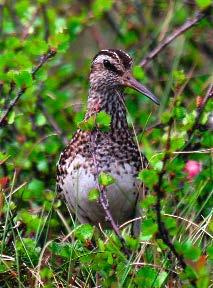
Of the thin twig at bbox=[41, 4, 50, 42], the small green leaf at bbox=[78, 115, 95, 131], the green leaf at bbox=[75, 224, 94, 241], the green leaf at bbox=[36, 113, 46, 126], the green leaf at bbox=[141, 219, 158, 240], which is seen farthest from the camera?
the thin twig at bbox=[41, 4, 50, 42]

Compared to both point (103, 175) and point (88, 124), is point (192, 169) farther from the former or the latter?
point (88, 124)

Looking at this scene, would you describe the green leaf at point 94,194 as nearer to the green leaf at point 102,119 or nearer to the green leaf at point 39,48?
the green leaf at point 102,119

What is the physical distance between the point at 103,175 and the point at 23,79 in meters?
0.87

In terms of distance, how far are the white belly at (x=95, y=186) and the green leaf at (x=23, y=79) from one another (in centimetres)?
54

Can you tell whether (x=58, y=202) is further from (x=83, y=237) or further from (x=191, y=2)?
(x=191, y=2)

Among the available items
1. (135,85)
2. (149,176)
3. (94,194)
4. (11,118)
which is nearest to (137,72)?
(135,85)

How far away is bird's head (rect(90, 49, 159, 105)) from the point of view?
6.77m

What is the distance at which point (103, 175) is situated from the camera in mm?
5711

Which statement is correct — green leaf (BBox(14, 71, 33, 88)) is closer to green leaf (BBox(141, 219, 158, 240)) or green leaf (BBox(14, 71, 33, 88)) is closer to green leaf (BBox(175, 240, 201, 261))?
green leaf (BBox(141, 219, 158, 240))

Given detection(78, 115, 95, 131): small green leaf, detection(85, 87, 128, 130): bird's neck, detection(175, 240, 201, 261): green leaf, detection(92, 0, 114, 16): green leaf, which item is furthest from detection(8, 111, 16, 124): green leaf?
detection(175, 240, 201, 261): green leaf

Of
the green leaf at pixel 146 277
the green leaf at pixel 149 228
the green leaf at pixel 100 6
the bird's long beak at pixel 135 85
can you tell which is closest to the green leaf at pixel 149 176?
the green leaf at pixel 149 228

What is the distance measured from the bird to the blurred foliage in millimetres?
99

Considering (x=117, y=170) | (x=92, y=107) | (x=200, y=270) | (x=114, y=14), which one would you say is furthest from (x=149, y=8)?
(x=200, y=270)

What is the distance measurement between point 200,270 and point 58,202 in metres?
2.06
